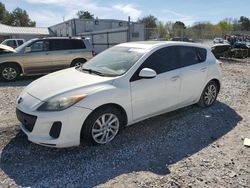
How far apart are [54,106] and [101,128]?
814 mm

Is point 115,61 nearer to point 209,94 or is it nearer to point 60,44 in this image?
point 209,94

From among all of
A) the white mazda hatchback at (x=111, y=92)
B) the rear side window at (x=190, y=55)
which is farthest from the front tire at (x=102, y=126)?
the rear side window at (x=190, y=55)

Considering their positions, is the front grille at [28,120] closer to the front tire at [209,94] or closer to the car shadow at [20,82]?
the front tire at [209,94]

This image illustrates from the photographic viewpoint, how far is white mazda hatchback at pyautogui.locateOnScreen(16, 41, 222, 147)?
3826 millimetres

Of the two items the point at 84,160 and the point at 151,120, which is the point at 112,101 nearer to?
the point at 84,160

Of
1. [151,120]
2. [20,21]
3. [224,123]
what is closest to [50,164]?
[151,120]

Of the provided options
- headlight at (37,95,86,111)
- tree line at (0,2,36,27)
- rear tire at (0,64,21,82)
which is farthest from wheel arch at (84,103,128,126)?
tree line at (0,2,36,27)

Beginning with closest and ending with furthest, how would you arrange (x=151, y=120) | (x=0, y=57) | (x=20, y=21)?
(x=151, y=120), (x=0, y=57), (x=20, y=21)

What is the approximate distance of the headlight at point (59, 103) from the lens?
3.81 m

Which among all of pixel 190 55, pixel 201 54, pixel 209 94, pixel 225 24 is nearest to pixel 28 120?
pixel 190 55

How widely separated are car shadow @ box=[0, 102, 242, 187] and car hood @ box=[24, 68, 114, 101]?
2.85ft

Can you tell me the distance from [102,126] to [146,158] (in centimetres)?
83

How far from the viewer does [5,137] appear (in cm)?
462

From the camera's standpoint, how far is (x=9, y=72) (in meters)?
10.0
